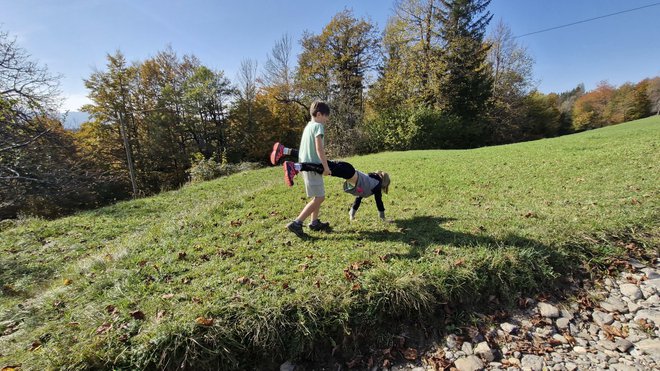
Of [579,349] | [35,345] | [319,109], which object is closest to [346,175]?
[319,109]

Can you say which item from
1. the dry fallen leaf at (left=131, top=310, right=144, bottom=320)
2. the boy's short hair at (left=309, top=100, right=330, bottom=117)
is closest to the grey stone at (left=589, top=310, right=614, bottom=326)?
the boy's short hair at (left=309, top=100, right=330, bottom=117)

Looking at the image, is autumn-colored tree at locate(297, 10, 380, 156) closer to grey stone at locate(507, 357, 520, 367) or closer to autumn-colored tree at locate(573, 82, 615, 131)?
grey stone at locate(507, 357, 520, 367)

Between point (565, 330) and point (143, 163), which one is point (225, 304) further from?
point (143, 163)

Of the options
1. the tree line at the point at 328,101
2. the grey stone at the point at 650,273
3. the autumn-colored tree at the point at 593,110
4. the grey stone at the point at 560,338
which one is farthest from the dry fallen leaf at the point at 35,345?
the autumn-colored tree at the point at 593,110

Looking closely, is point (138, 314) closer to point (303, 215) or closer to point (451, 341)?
point (303, 215)

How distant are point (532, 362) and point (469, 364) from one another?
0.54 metres

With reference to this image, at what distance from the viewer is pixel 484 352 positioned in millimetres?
2631

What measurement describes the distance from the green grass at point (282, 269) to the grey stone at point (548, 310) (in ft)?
0.76

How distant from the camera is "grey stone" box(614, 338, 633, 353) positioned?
2549 mm

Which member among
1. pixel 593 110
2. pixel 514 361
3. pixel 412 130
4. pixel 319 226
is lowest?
pixel 514 361

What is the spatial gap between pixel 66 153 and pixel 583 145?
2370 cm

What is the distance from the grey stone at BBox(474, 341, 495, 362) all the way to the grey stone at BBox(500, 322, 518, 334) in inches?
11.9

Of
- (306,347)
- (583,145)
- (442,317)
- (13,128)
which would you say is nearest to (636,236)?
(442,317)

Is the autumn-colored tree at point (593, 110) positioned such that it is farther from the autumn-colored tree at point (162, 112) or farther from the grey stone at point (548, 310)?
the grey stone at point (548, 310)
